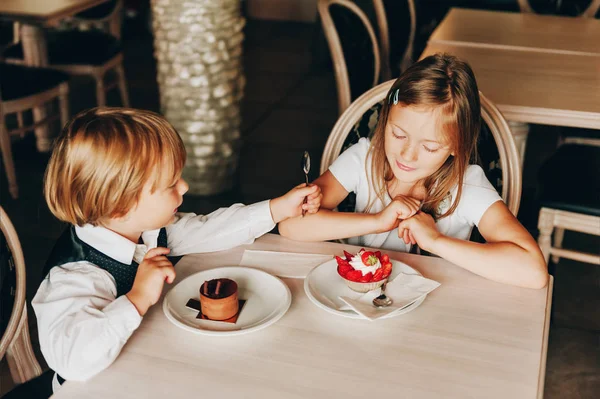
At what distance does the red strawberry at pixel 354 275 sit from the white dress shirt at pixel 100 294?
0.29m

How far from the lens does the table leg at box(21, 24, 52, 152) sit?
3.69 metres

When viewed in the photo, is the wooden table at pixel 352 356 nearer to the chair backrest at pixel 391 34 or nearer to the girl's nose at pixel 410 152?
the girl's nose at pixel 410 152

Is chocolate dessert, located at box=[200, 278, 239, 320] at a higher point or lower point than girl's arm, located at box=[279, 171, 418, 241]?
higher

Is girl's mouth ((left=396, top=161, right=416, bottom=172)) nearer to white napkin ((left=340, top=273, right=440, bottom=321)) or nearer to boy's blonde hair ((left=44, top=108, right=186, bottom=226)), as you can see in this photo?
white napkin ((left=340, top=273, right=440, bottom=321))

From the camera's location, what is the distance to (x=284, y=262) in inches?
55.6

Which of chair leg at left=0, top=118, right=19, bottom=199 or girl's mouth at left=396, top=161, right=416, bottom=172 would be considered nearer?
girl's mouth at left=396, top=161, right=416, bottom=172

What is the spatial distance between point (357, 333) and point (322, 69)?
4460mm

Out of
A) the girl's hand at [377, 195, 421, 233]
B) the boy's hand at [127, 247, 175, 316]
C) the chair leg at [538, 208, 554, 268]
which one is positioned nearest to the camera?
the boy's hand at [127, 247, 175, 316]

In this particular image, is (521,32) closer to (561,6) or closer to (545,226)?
(561,6)

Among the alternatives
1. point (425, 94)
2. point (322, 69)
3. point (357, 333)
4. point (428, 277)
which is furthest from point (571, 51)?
point (322, 69)

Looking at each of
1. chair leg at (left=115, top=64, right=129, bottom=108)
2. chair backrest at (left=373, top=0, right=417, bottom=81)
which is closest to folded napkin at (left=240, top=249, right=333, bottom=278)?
chair backrest at (left=373, top=0, right=417, bottom=81)

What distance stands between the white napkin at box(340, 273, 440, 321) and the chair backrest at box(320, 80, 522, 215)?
513 millimetres

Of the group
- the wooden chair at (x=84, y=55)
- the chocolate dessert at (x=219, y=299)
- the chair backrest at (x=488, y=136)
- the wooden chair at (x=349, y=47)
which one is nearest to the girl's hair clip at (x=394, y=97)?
the chair backrest at (x=488, y=136)

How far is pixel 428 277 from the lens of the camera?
1362 mm
